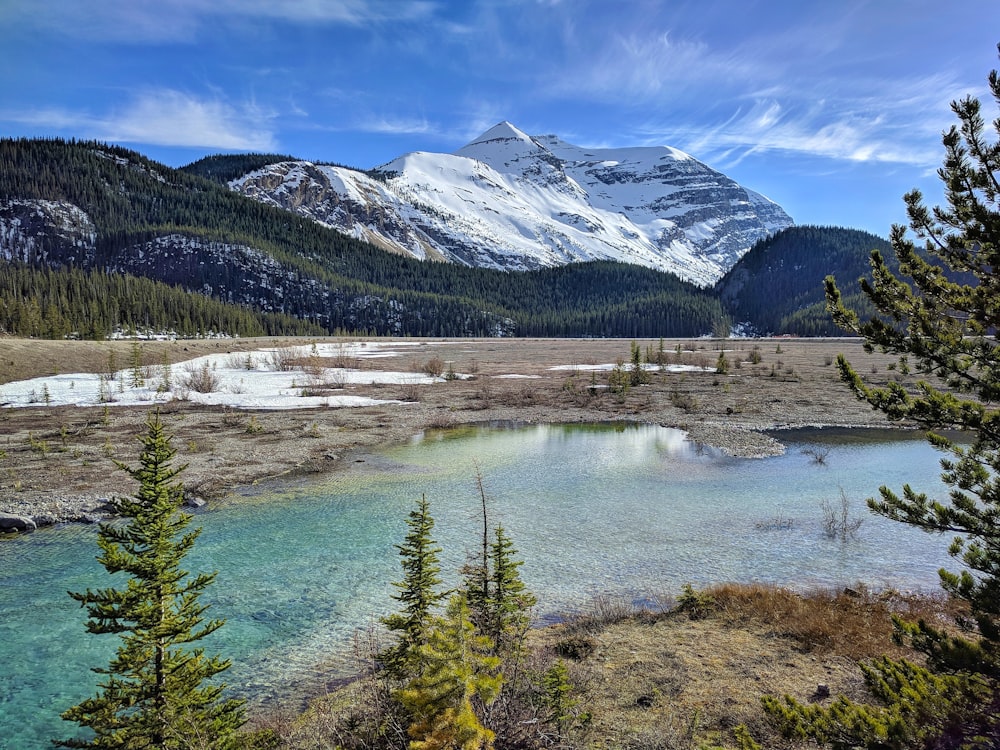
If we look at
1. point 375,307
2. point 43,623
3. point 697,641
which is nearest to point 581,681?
point 697,641

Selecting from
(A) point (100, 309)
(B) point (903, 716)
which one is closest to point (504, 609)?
(B) point (903, 716)

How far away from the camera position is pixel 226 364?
58000 mm

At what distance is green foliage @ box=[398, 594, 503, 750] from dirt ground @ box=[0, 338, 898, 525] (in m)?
16.9

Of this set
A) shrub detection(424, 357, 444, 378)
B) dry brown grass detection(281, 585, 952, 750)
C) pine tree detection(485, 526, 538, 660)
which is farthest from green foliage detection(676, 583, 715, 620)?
shrub detection(424, 357, 444, 378)

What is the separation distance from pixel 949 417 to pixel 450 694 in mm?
5474

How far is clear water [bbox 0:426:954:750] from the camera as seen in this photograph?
9852 millimetres

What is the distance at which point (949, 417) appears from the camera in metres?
5.19

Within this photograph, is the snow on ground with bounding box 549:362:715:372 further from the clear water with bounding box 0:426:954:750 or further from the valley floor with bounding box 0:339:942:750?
the clear water with bounding box 0:426:954:750

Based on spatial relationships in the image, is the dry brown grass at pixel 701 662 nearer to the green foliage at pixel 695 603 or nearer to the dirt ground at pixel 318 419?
the green foliage at pixel 695 603

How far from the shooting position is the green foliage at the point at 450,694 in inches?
179

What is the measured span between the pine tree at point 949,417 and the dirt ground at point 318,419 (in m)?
19.8

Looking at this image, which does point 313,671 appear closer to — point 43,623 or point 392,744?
point 392,744

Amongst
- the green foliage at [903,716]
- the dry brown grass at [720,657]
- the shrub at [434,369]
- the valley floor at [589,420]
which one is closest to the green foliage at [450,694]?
the valley floor at [589,420]

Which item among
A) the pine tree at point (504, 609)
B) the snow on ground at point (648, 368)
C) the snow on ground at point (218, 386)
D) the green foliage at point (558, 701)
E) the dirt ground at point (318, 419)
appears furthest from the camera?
the snow on ground at point (648, 368)
